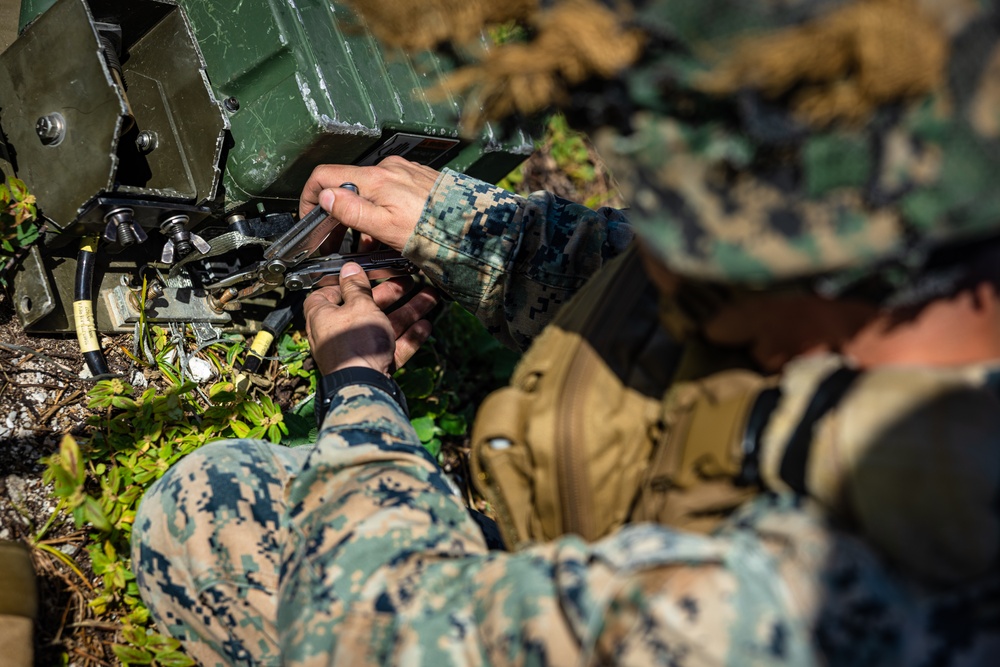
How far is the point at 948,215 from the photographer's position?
110 cm

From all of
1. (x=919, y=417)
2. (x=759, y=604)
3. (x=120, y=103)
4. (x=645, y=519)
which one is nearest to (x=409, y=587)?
(x=645, y=519)

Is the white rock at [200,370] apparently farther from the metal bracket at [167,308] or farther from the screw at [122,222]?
the screw at [122,222]

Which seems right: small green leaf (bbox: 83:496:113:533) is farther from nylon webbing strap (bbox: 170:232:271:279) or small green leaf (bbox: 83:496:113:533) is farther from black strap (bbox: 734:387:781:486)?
black strap (bbox: 734:387:781:486)

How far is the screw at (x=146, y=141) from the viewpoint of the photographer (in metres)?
2.45

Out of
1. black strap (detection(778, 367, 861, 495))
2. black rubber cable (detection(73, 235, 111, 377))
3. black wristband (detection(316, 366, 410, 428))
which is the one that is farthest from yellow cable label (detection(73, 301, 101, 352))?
black strap (detection(778, 367, 861, 495))

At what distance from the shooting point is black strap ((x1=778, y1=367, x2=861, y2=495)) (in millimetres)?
1276

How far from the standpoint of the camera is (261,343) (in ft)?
8.64

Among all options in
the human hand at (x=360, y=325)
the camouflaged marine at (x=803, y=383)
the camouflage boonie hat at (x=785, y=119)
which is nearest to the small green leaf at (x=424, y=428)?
the human hand at (x=360, y=325)

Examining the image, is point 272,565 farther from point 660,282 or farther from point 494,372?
point 494,372

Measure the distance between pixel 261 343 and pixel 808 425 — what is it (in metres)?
1.81

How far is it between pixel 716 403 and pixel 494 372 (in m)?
1.78

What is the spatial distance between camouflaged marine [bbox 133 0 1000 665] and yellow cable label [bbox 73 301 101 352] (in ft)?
3.95

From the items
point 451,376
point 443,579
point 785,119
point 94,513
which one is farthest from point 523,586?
point 451,376

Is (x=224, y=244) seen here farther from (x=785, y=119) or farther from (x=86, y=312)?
(x=785, y=119)
